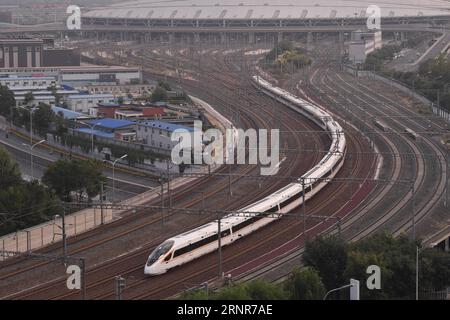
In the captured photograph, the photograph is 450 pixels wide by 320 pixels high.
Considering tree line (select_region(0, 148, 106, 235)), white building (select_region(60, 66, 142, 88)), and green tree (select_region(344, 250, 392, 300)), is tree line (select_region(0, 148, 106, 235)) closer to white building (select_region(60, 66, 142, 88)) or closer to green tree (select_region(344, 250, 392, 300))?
green tree (select_region(344, 250, 392, 300))

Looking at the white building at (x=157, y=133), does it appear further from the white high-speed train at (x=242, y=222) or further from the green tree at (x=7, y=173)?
the green tree at (x=7, y=173)

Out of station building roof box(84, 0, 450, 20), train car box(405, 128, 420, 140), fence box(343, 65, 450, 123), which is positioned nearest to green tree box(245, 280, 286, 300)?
train car box(405, 128, 420, 140)

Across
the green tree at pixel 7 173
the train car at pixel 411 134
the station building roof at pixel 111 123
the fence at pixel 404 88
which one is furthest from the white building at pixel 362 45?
the green tree at pixel 7 173

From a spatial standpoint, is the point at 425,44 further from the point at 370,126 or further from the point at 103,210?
the point at 103,210

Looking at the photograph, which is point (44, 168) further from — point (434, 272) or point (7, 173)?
point (434, 272)
